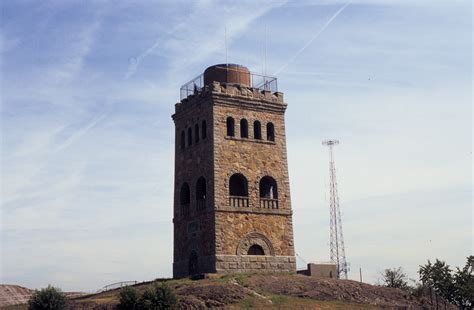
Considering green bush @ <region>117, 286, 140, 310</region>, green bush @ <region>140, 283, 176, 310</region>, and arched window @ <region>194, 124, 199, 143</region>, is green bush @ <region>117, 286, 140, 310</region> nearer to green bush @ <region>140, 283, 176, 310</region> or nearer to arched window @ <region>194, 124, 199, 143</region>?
green bush @ <region>140, 283, 176, 310</region>

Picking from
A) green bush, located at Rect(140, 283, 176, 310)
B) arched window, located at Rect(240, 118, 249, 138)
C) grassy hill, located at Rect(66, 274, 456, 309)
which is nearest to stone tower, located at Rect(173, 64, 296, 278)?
arched window, located at Rect(240, 118, 249, 138)

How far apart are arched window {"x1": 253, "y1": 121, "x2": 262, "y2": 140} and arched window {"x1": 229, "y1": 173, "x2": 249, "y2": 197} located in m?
3.38

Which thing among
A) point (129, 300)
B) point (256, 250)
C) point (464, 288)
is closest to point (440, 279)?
point (464, 288)

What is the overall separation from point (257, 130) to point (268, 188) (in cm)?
434

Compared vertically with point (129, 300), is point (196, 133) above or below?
above

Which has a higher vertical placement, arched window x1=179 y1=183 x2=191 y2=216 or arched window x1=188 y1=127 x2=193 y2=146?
arched window x1=188 y1=127 x2=193 y2=146

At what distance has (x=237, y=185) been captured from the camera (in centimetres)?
4828

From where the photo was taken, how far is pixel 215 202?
44906 millimetres

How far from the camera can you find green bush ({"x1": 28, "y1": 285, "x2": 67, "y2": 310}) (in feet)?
124

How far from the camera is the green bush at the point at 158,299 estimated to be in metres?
33.6

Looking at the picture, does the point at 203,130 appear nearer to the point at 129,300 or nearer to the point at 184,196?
the point at 184,196

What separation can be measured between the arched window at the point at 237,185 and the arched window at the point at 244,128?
10.0 ft

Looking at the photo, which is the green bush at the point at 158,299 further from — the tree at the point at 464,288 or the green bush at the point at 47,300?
the tree at the point at 464,288

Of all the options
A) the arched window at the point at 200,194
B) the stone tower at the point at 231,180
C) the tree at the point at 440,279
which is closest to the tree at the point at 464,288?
the tree at the point at 440,279
